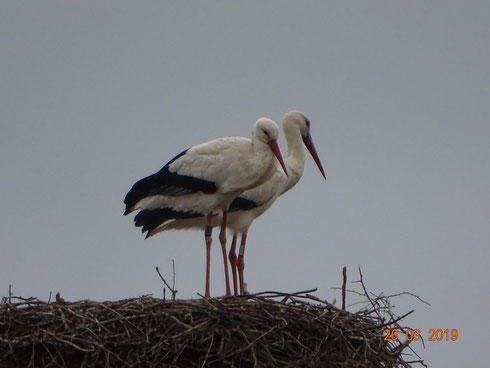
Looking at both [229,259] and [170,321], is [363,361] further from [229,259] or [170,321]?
[229,259]

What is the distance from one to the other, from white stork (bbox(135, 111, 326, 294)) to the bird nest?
2353 mm

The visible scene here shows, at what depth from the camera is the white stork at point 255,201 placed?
12.5 meters

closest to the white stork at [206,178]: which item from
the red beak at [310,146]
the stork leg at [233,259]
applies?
the stork leg at [233,259]

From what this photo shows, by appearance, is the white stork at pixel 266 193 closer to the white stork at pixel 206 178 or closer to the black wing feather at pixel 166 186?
the white stork at pixel 206 178

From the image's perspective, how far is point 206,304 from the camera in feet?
33.2

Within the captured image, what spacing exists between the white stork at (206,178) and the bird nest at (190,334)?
2121 mm

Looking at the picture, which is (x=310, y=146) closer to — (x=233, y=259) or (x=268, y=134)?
(x=233, y=259)

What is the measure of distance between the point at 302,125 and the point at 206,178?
2.05 m

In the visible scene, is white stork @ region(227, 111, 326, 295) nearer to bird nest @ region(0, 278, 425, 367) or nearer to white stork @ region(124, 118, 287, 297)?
white stork @ region(124, 118, 287, 297)

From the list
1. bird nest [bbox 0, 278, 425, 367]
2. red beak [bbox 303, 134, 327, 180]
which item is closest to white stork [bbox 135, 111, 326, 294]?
red beak [bbox 303, 134, 327, 180]

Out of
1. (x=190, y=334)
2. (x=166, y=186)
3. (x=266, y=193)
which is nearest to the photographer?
(x=190, y=334)

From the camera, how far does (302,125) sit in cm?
1408

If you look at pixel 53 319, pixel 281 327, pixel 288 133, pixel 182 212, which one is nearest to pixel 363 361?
pixel 281 327

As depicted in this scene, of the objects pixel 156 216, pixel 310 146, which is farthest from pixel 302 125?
pixel 156 216
